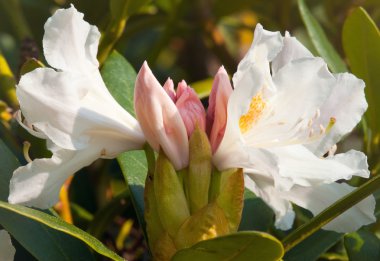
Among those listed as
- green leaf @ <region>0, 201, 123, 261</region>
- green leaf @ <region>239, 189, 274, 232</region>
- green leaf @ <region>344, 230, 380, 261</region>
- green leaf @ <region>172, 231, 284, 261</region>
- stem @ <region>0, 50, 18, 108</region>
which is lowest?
green leaf @ <region>239, 189, 274, 232</region>

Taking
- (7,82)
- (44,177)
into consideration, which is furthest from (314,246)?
(7,82)

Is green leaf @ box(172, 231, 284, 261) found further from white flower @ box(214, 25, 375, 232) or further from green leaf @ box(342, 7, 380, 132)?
green leaf @ box(342, 7, 380, 132)

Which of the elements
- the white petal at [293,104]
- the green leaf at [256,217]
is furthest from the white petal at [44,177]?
the green leaf at [256,217]

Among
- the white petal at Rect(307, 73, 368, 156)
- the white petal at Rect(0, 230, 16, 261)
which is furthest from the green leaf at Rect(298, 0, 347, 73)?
the white petal at Rect(0, 230, 16, 261)

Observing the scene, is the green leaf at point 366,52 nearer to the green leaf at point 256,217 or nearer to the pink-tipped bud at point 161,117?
the green leaf at point 256,217

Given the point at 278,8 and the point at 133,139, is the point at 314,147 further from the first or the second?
the point at 278,8

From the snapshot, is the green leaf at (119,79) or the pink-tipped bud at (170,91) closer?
the pink-tipped bud at (170,91)
